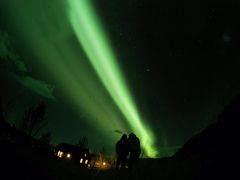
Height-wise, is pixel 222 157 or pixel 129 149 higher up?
pixel 129 149

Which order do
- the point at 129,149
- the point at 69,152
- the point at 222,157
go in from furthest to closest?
the point at 69,152 → the point at 129,149 → the point at 222,157

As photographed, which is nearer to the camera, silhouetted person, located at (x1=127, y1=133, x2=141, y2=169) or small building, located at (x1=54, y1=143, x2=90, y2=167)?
silhouetted person, located at (x1=127, y1=133, x2=141, y2=169)

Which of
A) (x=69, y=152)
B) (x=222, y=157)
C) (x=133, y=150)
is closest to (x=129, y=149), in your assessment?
(x=133, y=150)

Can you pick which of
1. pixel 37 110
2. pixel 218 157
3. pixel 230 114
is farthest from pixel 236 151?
pixel 37 110

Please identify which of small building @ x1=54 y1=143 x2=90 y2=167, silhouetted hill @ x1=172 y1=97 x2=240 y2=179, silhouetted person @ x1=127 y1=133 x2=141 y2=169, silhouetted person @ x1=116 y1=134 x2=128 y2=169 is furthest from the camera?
small building @ x1=54 y1=143 x2=90 y2=167

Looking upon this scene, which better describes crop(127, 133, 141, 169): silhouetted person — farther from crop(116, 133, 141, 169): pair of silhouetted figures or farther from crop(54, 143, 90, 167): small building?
crop(54, 143, 90, 167): small building

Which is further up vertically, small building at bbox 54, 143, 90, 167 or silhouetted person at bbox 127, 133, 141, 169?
small building at bbox 54, 143, 90, 167

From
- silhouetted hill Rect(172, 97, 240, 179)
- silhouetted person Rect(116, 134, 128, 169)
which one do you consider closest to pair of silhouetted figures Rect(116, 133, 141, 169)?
silhouetted person Rect(116, 134, 128, 169)

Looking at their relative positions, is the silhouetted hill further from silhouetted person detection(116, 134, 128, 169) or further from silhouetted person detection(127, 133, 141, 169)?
silhouetted person detection(116, 134, 128, 169)

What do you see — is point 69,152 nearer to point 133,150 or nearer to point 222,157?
point 133,150

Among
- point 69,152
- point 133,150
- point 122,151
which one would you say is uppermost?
point 69,152

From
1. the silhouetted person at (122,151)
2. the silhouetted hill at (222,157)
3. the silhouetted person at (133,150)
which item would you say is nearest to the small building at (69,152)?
the silhouetted person at (122,151)

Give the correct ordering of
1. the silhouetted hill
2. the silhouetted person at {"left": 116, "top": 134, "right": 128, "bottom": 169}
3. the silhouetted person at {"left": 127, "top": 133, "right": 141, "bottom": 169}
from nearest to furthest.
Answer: the silhouetted hill
the silhouetted person at {"left": 127, "top": 133, "right": 141, "bottom": 169}
the silhouetted person at {"left": 116, "top": 134, "right": 128, "bottom": 169}

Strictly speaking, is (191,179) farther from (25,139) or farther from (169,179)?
(25,139)
